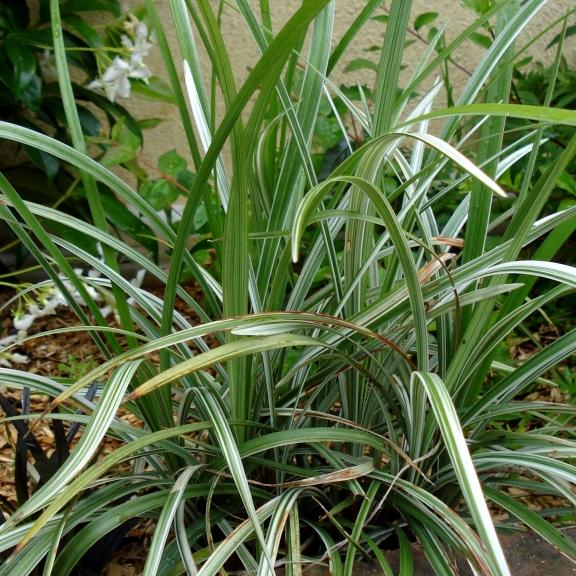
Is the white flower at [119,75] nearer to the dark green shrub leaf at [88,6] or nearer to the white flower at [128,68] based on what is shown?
the white flower at [128,68]

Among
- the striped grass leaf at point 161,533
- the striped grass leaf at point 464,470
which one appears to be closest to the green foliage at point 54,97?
the striped grass leaf at point 161,533

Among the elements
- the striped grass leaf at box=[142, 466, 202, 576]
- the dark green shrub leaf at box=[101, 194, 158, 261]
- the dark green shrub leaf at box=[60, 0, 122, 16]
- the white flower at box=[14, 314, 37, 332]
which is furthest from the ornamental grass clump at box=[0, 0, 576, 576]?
the dark green shrub leaf at box=[60, 0, 122, 16]

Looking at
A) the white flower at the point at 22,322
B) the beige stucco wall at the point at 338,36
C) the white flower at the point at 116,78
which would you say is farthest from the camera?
the beige stucco wall at the point at 338,36

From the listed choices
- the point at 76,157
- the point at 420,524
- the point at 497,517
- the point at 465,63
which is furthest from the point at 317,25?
the point at 465,63

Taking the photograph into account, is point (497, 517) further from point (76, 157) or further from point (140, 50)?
point (140, 50)

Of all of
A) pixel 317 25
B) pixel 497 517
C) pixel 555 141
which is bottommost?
pixel 497 517
